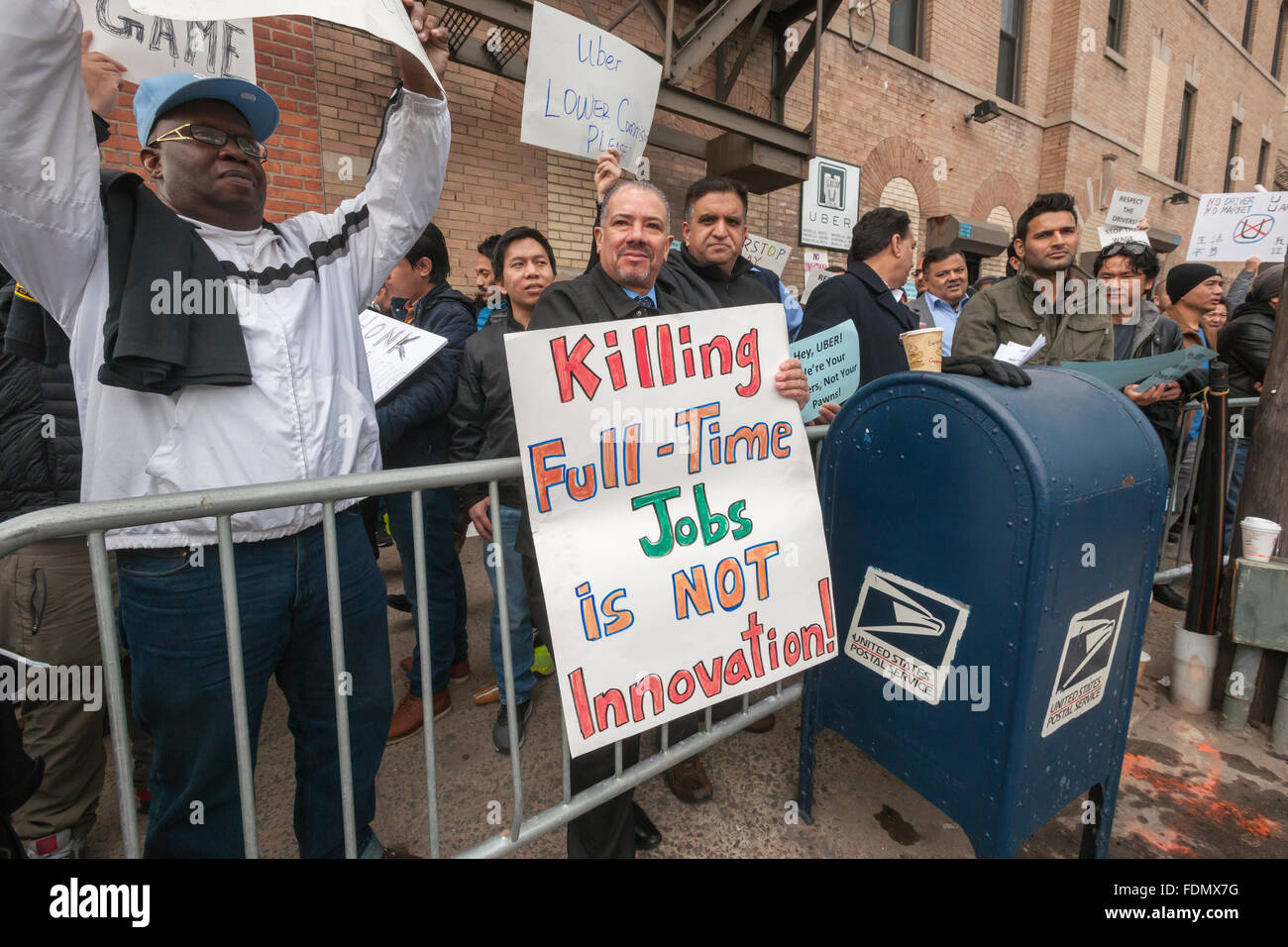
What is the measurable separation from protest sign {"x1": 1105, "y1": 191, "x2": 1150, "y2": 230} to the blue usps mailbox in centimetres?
559

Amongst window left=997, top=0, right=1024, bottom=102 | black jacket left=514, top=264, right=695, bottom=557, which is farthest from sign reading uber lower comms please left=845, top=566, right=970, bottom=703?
window left=997, top=0, right=1024, bottom=102

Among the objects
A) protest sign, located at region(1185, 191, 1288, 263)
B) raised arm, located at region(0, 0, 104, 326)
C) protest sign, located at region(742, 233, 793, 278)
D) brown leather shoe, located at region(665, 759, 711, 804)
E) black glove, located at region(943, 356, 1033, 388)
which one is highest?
protest sign, located at region(1185, 191, 1288, 263)

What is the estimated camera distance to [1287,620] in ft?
8.65

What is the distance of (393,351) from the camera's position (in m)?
2.56

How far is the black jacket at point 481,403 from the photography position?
249 centimetres

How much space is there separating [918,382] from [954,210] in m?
9.80

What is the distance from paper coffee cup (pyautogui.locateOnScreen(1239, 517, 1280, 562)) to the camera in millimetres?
2705

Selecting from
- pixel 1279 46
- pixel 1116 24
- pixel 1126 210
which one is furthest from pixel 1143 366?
pixel 1279 46

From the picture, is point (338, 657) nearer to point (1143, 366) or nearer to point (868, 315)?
point (868, 315)

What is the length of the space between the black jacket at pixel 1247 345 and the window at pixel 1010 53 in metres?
8.62

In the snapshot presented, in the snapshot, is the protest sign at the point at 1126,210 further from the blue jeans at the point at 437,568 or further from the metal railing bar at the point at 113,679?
the metal railing bar at the point at 113,679

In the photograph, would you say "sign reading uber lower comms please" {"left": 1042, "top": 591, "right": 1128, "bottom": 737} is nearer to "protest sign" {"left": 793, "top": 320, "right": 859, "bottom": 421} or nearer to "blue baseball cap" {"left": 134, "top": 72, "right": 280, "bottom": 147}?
"protest sign" {"left": 793, "top": 320, "right": 859, "bottom": 421}

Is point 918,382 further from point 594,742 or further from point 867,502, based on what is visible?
point 594,742

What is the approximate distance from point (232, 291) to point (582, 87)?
2358 mm
